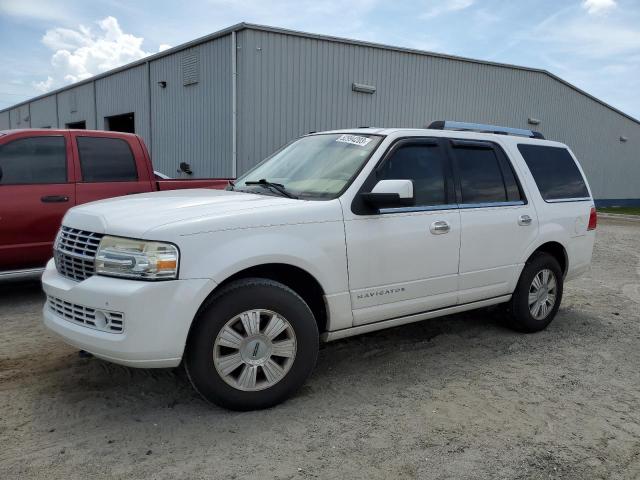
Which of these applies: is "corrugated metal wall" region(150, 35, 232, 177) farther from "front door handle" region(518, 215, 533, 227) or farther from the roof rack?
"front door handle" region(518, 215, 533, 227)

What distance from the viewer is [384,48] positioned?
15.4 metres

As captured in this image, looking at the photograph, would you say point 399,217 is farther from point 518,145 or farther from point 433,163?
point 518,145

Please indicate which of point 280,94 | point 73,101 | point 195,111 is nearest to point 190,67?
point 195,111

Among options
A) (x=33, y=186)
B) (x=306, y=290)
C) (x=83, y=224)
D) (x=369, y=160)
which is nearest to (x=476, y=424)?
(x=306, y=290)

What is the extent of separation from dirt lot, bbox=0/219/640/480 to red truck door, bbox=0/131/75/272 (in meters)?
1.08

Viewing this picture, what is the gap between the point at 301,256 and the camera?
3.44 m

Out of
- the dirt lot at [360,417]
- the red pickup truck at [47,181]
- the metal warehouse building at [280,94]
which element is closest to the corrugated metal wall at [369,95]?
the metal warehouse building at [280,94]

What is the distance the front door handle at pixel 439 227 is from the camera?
412 cm

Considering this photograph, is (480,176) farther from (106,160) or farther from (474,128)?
(106,160)

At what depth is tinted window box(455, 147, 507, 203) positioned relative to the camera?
451cm

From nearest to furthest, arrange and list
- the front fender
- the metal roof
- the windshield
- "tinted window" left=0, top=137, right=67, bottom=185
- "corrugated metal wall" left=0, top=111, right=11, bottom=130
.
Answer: the front fender → the windshield → "tinted window" left=0, top=137, right=67, bottom=185 → the metal roof → "corrugated metal wall" left=0, top=111, right=11, bottom=130

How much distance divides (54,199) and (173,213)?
3.29 metres

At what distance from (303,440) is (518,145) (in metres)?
3.51

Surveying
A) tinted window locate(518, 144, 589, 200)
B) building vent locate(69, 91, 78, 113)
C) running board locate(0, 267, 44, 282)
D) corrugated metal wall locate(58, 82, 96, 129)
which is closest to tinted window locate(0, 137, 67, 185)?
running board locate(0, 267, 44, 282)
